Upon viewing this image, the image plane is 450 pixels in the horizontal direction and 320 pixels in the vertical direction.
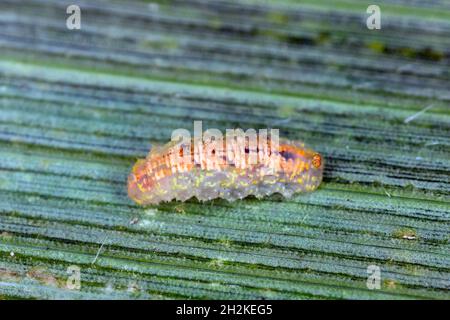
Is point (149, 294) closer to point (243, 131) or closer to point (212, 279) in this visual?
point (212, 279)

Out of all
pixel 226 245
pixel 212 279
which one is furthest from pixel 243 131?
pixel 212 279

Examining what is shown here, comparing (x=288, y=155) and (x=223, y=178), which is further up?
(x=288, y=155)

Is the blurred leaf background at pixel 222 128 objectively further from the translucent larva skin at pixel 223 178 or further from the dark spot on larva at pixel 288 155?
the dark spot on larva at pixel 288 155

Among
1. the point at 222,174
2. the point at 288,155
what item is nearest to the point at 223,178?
the point at 222,174

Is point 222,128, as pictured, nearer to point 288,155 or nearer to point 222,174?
point 222,174

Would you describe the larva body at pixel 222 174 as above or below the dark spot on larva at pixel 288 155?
below

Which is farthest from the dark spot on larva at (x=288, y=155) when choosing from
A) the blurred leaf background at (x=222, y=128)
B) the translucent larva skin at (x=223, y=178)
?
the blurred leaf background at (x=222, y=128)

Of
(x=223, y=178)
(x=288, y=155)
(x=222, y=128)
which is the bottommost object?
(x=223, y=178)

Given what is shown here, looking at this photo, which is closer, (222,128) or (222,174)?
(222,174)
